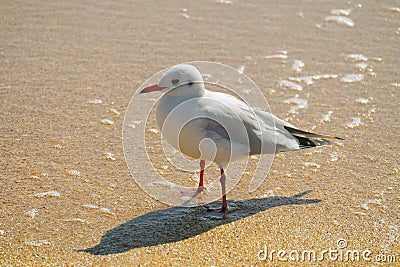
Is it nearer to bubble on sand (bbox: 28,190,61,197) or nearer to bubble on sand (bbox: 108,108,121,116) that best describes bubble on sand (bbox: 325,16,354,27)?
bubble on sand (bbox: 108,108,121,116)

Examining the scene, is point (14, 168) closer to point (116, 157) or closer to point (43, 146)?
point (43, 146)

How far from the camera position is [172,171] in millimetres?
4945

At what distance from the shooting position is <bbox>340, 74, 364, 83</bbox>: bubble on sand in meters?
6.50

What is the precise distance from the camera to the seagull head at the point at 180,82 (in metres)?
4.32

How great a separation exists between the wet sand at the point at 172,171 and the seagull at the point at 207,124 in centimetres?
43

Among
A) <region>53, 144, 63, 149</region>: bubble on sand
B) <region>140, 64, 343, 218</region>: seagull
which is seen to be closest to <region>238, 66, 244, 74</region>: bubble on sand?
<region>140, 64, 343, 218</region>: seagull

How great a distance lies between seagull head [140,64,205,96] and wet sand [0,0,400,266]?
86cm

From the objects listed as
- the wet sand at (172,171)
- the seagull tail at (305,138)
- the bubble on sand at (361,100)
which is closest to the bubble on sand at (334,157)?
the wet sand at (172,171)

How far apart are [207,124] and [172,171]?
2.73ft

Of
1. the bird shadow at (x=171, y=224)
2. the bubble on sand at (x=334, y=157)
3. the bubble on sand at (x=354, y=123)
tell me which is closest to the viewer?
the bird shadow at (x=171, y=224)

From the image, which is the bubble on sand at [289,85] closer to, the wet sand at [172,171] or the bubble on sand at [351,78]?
the wet sand at [172,171]

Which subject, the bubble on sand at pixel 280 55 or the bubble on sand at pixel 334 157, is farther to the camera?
the bubble on sand at pixel 280 55

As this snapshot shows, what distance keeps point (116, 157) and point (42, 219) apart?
1.07 meters

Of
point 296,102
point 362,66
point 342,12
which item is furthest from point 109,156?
point 342,12
